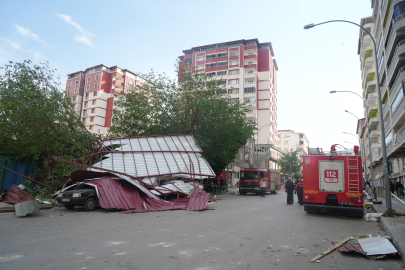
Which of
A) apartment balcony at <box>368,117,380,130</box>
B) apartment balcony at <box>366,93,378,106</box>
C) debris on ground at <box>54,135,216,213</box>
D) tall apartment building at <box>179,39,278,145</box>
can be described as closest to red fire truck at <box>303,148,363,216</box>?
debris on ground at <box>54,135,216,213</box>

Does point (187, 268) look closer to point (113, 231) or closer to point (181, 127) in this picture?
point (113, 231)

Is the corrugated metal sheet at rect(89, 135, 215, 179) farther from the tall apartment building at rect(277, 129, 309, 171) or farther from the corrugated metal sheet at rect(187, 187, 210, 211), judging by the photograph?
the tall apartment building at rect(277, 129, 309, 171)

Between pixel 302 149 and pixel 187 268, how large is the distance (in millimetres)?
127872

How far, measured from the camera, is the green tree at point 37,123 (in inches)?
703

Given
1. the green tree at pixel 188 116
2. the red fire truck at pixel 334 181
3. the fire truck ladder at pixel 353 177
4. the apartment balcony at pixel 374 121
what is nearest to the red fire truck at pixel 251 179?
the green tree at pixel 188 116

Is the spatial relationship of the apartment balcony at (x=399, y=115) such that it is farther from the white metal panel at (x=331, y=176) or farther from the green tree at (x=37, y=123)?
the green tree at (x=37, y=123)

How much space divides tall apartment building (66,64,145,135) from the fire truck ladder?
64.6m

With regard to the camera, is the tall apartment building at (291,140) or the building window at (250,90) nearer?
the building window at (250,90)

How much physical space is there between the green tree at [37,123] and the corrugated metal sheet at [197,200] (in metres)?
7.49

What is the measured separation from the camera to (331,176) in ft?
39.8

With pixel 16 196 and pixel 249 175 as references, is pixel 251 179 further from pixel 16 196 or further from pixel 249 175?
pixel 16 196

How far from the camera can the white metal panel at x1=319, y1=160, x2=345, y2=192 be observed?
12.0m

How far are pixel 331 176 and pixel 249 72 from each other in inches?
2352

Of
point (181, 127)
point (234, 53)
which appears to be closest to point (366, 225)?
point (181, 127)
